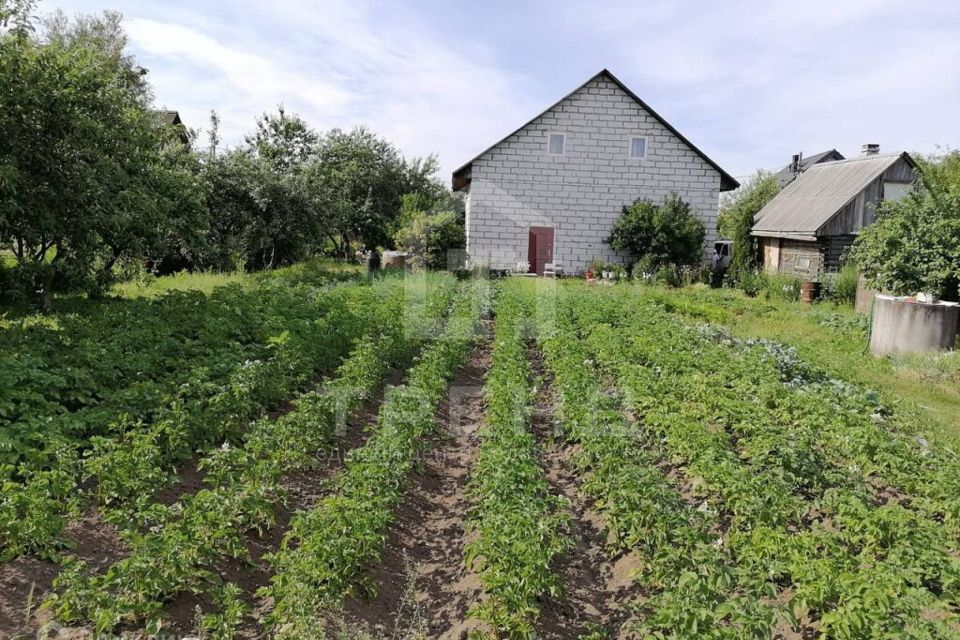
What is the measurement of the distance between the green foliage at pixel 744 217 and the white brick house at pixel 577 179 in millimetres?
2165

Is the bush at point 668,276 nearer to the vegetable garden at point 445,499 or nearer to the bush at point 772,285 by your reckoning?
the bush at point 772,285

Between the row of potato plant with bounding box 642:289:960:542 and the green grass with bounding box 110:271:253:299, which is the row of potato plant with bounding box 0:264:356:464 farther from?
the row of potato plant with bounding box 642:289:960:542

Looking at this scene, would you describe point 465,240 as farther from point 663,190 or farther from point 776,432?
point 776,432

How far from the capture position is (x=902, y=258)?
14.5m

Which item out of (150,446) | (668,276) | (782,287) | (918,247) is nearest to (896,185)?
(782,287)

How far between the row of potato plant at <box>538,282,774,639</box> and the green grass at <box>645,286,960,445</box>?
13.7ft

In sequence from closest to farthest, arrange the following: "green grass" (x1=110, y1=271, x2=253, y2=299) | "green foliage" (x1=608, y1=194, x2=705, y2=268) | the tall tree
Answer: "green grass" (x1=110, y1=271, x2=253, y2=299), "green foliage" (x1=608, y1=194, x2=705, y2=268), the tall tree

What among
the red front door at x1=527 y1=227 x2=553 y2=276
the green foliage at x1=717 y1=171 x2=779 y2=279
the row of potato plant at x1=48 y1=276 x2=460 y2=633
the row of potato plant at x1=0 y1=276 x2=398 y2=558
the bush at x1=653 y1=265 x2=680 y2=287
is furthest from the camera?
the green foliage at x1=717 y1=171 x2=779 y2=279

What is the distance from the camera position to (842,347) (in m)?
13.7

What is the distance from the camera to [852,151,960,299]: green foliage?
13898 millimetres

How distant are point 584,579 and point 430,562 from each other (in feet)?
3.77

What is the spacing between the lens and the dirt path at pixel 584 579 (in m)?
4.30

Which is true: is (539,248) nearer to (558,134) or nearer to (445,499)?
(558,134)

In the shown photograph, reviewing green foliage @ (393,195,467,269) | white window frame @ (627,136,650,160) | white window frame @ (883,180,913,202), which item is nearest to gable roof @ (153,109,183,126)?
green foliage @ (393,195,467,269)
